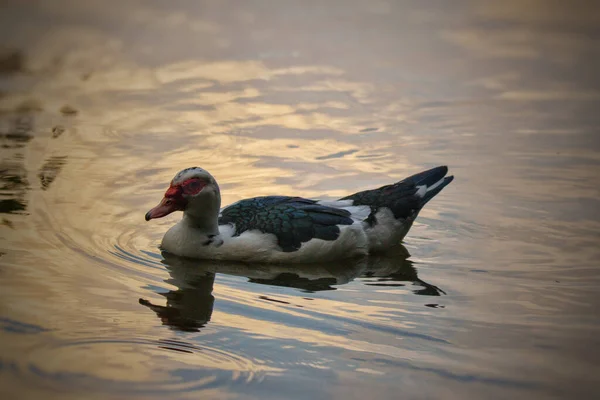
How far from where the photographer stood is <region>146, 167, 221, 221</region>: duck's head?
853cm

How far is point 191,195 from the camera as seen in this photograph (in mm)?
8539

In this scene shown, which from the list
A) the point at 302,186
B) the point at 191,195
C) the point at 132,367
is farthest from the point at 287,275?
the point at 132,367

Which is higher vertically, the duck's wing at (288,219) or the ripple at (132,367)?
the duck's wing at (288,219)

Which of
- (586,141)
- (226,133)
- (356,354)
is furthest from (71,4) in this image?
(356,354)

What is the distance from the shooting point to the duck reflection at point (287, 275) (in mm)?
7750

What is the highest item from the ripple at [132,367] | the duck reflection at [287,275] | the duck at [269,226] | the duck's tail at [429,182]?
the duck's tail at [429,182]

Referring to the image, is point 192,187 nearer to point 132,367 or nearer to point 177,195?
point 177,195

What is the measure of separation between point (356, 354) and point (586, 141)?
6655 millimetres

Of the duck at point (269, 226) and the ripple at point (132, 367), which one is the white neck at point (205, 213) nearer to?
the duck at point (269, 226)

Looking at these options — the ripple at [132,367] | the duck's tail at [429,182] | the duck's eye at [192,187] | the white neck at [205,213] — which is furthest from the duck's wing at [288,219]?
the ripple at [132,367]

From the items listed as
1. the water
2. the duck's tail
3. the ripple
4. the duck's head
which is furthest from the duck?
the ripple

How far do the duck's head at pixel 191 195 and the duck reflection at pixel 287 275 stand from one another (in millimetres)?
447

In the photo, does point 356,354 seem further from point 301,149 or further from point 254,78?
point 254,78

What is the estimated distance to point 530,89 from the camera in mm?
14109
